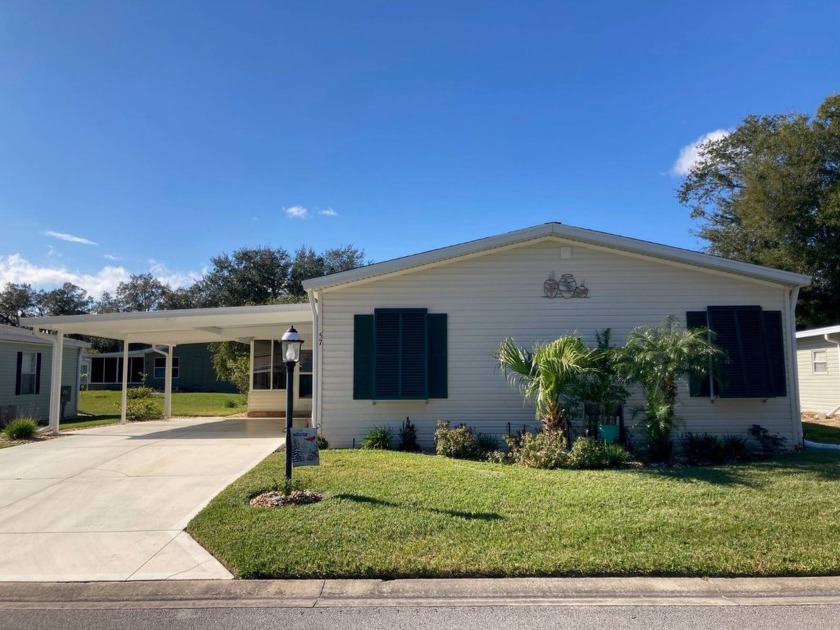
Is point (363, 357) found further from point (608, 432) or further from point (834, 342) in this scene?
point (834, 342)

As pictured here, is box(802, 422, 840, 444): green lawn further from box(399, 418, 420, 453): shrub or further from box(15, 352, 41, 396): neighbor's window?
box(15, 352, 41, 396): neighbor's window

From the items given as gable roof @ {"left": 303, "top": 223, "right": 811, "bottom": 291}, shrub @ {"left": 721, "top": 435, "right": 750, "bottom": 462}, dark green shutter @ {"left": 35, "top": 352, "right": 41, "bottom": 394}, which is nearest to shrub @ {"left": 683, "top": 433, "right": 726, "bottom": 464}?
shrub @ {"left": 721, "top": 435, "right": 750, "bottom": 462}

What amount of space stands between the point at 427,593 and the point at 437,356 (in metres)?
6.18

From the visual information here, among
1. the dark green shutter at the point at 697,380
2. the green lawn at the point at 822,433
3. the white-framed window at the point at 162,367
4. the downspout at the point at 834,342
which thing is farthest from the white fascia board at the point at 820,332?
the white-framed window at the point at 162,367

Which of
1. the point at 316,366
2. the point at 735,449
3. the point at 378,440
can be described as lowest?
the point at 735,449

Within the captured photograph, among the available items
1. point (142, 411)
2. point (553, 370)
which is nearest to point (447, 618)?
point (553, 370)

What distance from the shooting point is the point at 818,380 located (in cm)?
1788

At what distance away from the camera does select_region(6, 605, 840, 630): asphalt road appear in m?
3.97

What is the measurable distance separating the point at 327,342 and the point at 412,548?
231 inches

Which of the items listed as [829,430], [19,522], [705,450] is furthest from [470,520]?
[829,430]

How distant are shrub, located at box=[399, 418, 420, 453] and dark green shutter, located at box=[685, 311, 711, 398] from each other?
4782 mm

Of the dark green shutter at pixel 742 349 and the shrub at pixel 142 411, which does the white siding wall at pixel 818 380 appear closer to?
the dark green shutter at pixel 742 349

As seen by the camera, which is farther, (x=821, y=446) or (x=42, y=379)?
(x=42, y=379)

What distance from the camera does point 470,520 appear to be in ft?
19.3
